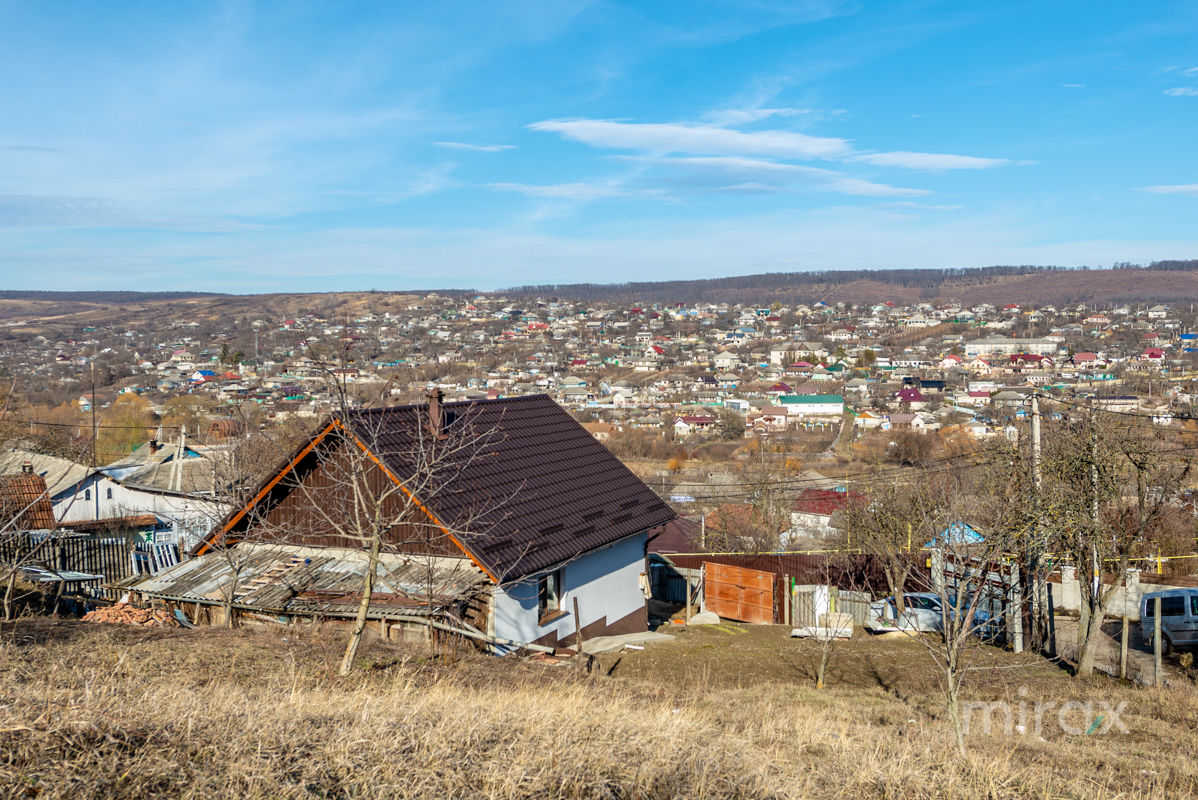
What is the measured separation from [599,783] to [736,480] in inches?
1892

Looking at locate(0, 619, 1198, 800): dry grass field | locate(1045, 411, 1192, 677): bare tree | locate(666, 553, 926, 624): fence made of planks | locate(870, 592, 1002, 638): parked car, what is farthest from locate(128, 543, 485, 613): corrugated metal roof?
locate(870, 592, 1002, 638): parked car

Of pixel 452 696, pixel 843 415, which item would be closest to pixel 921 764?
pixel 452 696

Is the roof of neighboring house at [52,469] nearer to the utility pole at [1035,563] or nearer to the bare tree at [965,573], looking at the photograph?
the bare tree at [965,573]

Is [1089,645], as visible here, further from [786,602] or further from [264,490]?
[264,490]

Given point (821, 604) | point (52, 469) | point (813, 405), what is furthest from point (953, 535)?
point (813, 405)

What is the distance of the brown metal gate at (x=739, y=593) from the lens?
62.8ft

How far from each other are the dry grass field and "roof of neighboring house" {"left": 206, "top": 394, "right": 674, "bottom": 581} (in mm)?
3055

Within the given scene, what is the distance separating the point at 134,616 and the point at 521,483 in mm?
6648

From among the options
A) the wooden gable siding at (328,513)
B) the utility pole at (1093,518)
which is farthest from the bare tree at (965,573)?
the wooden gable siding at (328,513)

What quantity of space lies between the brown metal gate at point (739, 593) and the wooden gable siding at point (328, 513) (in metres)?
8.21

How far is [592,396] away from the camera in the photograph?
113125 millimetres

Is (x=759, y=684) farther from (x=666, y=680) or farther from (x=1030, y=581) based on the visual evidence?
(x=1030, y=581)

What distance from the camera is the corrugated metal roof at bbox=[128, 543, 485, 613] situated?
41.6ft

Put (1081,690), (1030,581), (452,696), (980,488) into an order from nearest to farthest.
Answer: (452,696) → (1081,690) → (1030,581) → (980,488)
